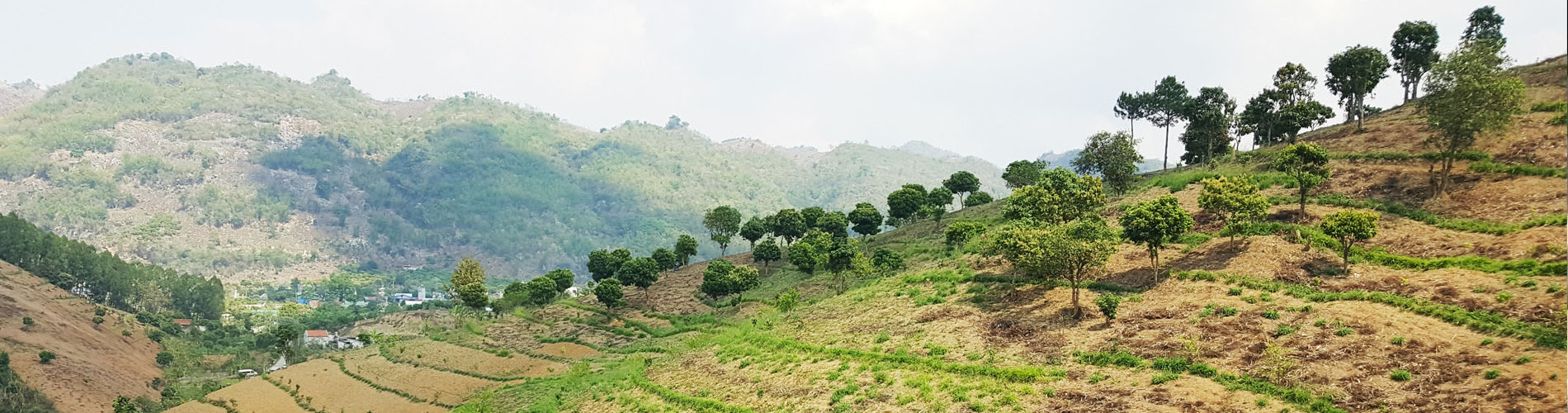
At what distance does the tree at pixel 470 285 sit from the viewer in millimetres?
90875

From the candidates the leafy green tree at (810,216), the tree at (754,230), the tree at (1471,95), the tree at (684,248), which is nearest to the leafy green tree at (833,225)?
the leafy green tree at (810,216)

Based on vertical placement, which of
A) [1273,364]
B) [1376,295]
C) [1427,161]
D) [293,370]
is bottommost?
[293,370]

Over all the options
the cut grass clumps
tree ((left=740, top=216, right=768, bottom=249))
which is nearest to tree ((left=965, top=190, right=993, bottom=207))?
tree ((left=740, top=216, right=768, bottom=249))

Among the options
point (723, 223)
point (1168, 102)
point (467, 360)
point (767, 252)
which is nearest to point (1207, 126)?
point (1168, 102)

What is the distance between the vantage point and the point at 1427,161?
49.5 meters

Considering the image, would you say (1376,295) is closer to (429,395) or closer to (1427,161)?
(1427,161)

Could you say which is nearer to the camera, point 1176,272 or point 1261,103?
point 1176,272

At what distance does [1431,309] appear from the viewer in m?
30.1

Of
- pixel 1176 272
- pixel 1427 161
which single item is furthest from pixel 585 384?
pixel 1427 161

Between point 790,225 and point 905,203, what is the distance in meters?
15.4

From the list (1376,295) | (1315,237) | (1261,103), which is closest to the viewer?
(1376,295)

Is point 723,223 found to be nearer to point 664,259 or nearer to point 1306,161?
point 664,259

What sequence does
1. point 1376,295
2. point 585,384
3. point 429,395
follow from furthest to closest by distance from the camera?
1. point 429,395
2. point 585,384
3. point 1376,295

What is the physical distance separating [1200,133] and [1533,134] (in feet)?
122
